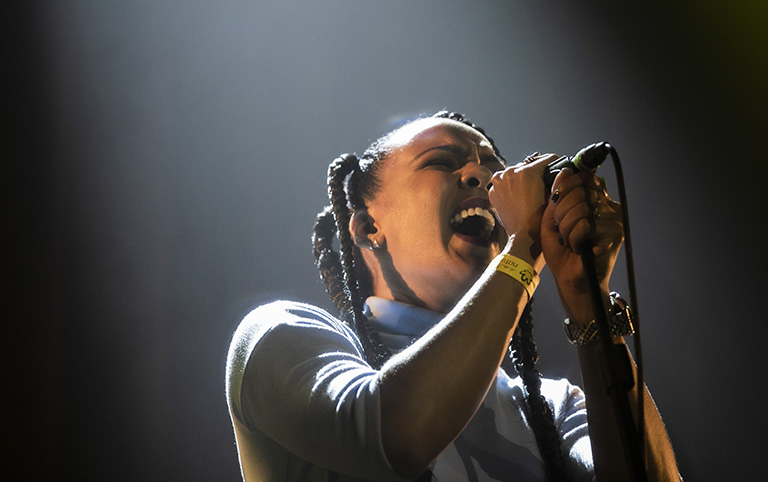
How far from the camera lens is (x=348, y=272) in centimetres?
184

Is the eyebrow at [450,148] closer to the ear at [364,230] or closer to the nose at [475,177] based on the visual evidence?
the nose at [475,177]

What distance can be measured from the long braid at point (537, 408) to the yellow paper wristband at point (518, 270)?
509 millimetres

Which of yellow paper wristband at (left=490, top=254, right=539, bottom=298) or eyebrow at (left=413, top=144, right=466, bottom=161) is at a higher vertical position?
eyebrow at (left=413, top=144, right=466, bottom=161)

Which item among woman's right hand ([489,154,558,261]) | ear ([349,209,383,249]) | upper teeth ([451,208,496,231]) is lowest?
ear ([349,209,383,249])

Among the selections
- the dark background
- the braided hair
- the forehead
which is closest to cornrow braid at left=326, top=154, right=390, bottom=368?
the braided hair

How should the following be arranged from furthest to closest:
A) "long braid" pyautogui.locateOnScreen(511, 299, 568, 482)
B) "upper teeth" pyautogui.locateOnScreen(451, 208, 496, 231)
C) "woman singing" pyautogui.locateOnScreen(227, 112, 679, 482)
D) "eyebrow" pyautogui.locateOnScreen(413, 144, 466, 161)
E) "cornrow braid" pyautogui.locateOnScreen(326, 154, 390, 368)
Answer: "eyebrow" pyautogui.locateOnScreen(413, 144, 466, 161) → "upper teeth" pyautogui.locateOnScreen(451, 208, 496, 231) → "cornrow braid" pyautogui.locateOnScreen(326, 154, 390, 368) → "long braid" pyautogui.locateOnScreen(511, 299, 568, 482) → "woman singing" pyautogui.locateOnScreen(227, 112, 679, 482)

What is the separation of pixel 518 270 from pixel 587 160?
221mm

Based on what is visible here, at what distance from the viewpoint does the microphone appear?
1.03m

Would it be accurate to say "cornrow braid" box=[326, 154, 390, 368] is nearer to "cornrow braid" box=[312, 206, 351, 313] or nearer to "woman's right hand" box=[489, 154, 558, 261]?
"cornrow braid" box=[312, 206, 351, 313]

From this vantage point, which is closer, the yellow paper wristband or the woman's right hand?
the yellow paper wristband

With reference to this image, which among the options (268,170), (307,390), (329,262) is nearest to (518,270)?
(307,390)

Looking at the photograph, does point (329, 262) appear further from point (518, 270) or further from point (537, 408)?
point (518, 270)

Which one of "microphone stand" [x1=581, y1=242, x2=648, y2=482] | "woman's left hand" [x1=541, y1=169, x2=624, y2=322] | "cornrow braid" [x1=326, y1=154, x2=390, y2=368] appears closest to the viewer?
"microphone stand" [x1=581, y1=242, x2=648, y2=482]

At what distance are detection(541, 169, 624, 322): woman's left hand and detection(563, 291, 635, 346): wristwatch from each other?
2cm
